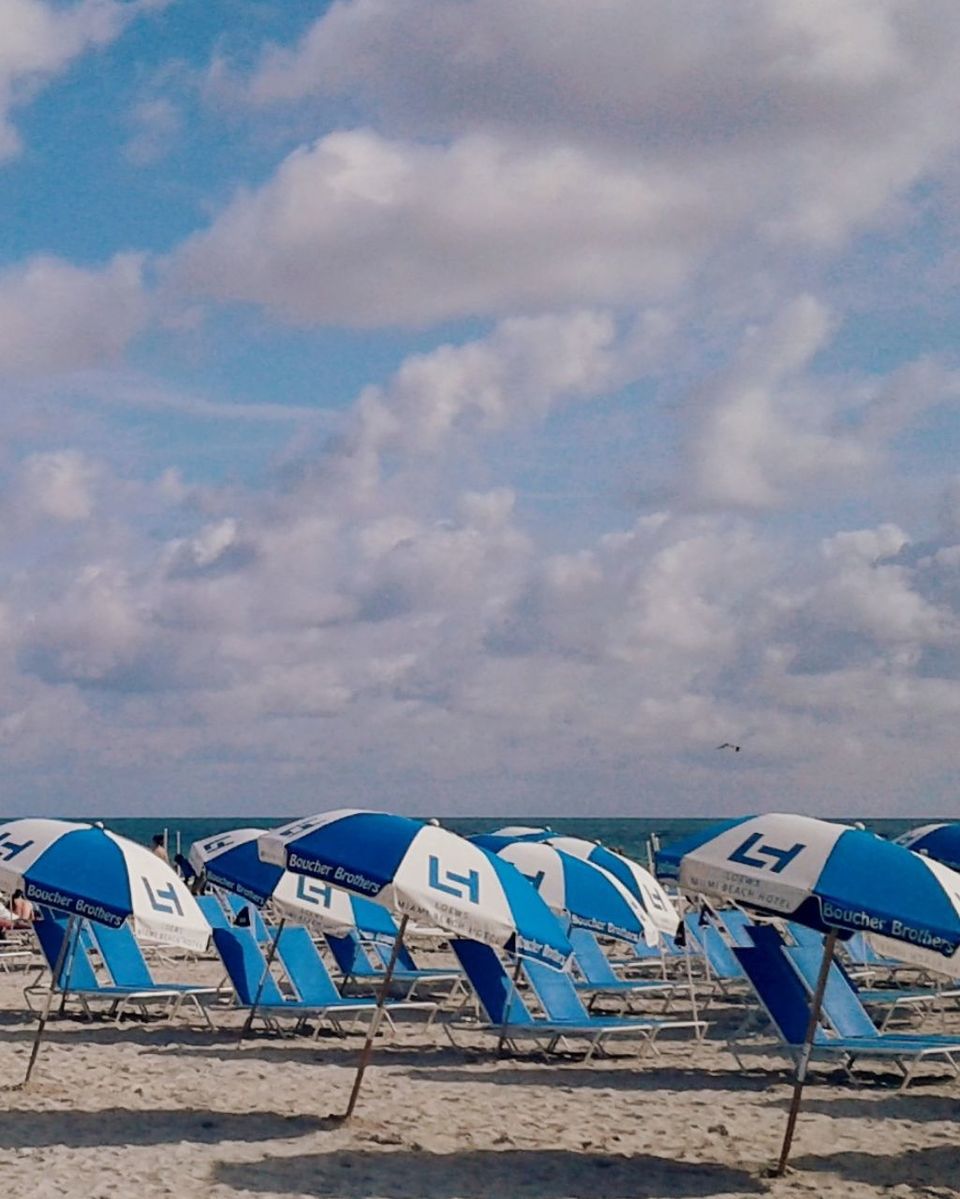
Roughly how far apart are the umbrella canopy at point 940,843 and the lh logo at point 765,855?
347 inches

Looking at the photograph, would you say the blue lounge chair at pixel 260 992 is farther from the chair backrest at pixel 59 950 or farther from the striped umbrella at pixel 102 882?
the striped umbrella at pixel 102 882

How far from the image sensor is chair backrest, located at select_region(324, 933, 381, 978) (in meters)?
13.9

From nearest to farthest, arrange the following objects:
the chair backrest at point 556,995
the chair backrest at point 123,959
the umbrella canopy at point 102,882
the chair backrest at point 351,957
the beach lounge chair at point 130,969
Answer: the umbrella canopy at point 102,882
the chair backrest at point 556,995
the beach lounge chair at point 130,969
the chair backrest at point 123,959
the chair backrest at point 351,957

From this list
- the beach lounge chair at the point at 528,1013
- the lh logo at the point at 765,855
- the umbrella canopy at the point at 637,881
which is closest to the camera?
the lh logo at the point at 765,855

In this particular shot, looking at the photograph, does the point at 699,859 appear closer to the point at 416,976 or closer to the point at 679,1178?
the point at 679,1178

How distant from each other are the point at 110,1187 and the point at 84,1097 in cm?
229

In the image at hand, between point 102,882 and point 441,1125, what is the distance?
2.33m

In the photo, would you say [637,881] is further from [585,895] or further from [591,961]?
[585,895]

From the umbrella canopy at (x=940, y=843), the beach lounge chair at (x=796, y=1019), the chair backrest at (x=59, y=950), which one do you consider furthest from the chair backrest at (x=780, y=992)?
the umbrella canopy at (x=940, y=843)

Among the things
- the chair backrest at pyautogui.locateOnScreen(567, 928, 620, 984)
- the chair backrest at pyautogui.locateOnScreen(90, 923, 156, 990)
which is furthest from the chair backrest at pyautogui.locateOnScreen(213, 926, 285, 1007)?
the chair backrest at pyautogui.locateOnScreen(567, 928, 620, 984)

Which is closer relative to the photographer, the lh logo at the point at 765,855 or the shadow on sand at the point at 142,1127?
the lh logo at the point at 765,855

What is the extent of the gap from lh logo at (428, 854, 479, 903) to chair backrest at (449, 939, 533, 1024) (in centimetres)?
345

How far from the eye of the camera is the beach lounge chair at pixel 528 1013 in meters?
10.7

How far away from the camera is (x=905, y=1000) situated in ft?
41.9
